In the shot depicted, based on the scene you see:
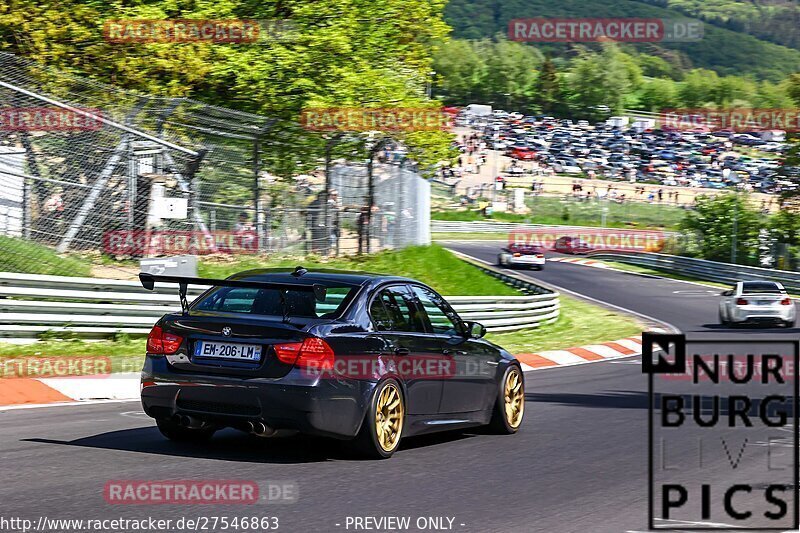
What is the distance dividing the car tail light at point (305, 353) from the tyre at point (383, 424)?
54 centimetres

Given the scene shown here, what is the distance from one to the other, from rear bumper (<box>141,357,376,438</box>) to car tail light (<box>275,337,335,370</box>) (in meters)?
0.09

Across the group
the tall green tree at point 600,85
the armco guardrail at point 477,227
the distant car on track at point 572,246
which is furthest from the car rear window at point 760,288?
the tall green tree at point 600,85

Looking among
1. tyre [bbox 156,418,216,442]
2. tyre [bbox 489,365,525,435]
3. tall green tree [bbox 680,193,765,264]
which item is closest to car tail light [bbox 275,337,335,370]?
tyre [bbox 156,418,216,442]

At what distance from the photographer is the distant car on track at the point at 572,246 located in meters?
66.6

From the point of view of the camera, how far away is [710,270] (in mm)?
49781

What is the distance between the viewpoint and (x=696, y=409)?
12.0 m

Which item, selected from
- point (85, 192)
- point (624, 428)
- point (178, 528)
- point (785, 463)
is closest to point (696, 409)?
point (624, 428)

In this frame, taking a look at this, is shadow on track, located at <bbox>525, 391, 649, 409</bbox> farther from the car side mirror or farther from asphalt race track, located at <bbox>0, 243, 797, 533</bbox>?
the car side mirror

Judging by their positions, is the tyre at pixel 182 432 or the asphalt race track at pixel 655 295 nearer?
the tyre at pixel 182 432

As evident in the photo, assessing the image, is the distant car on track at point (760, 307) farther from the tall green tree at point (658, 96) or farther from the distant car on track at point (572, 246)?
the tall green tree at point (658, 96)

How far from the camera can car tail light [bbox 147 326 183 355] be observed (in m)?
7.86

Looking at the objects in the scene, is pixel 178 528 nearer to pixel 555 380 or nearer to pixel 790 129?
pixel 555 380

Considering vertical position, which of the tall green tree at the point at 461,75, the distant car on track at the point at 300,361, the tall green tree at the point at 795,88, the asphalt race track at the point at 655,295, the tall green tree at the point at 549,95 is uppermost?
the tall green tree at the point at 461,75

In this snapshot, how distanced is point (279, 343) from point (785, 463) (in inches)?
159
